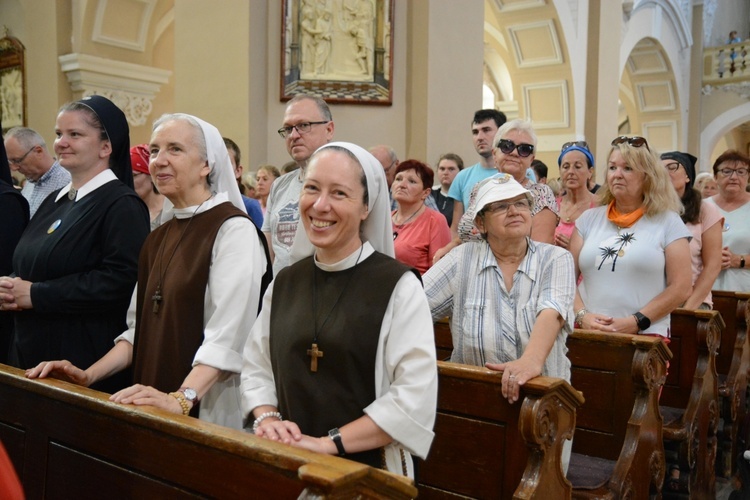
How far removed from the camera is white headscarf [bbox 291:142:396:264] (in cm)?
193

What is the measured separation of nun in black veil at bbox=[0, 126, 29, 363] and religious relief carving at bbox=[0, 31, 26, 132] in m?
6.72

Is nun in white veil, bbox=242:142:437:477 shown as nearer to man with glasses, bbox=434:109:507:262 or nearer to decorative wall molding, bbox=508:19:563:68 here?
man with glasses, bbox=434:109:507:262

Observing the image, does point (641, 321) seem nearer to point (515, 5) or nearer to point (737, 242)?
point (737, 242)

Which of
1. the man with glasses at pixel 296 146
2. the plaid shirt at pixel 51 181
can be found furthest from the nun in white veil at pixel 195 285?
the plaid shirt at pixel 51 181

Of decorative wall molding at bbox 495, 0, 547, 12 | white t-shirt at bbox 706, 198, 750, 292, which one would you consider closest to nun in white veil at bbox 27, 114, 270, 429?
white t-shirt at bbox 706, 198, 750, 292

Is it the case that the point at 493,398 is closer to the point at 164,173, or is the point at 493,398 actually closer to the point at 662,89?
the point at 164,173

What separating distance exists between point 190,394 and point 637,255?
7.40 feet

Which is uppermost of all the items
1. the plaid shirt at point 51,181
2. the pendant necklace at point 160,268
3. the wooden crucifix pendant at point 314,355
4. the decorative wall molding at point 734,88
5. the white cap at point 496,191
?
the decorative wall molding at point 734,88

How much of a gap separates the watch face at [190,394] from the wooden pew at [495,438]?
85 centimetres

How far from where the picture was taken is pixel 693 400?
12.2 ft

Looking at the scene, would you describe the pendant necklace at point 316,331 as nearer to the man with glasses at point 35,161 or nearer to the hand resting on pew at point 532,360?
the hand resting on pew at point 532,360

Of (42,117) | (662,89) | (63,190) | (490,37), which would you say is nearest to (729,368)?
(63,190)

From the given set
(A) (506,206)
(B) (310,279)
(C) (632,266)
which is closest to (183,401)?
(B) (310,279)

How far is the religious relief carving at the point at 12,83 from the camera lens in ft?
30.1
